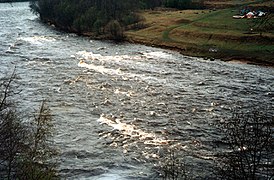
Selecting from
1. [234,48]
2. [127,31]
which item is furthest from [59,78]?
[127,31]

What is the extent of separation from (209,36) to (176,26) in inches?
604

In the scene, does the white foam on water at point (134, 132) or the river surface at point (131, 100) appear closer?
the river surface at point (131, 100)

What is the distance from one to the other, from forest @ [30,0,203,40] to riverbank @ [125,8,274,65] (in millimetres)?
4853

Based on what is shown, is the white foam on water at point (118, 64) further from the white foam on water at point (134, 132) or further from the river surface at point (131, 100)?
the white foam on water at point (134, 132)

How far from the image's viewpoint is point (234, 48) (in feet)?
237

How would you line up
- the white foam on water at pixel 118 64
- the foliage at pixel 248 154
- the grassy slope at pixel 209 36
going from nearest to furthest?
the foliage at pixel 248 154
the white foam on water at pixel 118 64
the grassy slope at pixel 209 36

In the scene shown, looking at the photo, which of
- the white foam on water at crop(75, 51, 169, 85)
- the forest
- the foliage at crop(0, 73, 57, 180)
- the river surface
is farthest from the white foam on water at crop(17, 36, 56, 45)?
the foliage at crop(0, 73, 57, 180)

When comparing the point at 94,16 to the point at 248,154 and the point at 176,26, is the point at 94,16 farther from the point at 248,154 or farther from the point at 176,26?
the point at 248,154

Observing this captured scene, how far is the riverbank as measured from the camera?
68.6m

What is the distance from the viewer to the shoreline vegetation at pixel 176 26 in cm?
7094

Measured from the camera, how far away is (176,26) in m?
94.3

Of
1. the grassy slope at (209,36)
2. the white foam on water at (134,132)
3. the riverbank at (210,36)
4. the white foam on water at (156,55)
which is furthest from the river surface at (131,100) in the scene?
the grassy slope at (209,36)

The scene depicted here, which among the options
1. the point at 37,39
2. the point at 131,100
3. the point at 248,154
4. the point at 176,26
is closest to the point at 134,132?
the point at 131,100

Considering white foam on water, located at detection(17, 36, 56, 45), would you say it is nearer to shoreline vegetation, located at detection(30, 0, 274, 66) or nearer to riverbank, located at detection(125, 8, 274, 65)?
shoreline vegetation, located at detection(30, 0, 274, 66)
